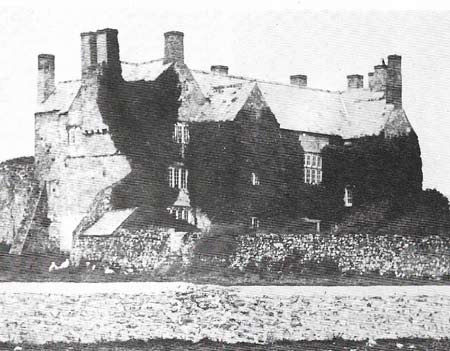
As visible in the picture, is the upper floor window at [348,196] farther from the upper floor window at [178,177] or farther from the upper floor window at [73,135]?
the upper floor window at [73,135]

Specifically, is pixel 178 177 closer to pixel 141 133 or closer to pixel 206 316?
pixel 141 133

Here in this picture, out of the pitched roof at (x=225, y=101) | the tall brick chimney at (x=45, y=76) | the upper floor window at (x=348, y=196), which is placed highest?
the tall brick chimney at (x=45, y=76)

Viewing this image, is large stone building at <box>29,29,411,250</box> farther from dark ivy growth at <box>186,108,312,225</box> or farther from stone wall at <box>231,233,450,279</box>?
stone wall at <box>231,233,450,279</box>

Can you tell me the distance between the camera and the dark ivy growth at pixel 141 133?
119 ft

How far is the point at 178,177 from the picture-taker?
3831 cm

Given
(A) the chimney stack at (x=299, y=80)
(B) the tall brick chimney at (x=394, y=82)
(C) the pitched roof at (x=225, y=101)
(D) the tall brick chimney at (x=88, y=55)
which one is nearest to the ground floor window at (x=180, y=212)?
(C) the pitched roof at (x=225, y=101)

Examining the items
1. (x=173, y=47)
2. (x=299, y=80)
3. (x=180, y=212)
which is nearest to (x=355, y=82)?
(x=299, y=80)

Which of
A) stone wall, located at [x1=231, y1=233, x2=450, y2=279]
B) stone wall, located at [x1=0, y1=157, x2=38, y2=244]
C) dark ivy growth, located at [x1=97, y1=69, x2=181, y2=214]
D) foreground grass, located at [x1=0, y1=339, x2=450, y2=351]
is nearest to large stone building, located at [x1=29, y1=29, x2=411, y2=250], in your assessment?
dark ivy growth, located at [x1=97, y1=69, x2=181, y2=214]

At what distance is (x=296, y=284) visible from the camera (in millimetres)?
27156

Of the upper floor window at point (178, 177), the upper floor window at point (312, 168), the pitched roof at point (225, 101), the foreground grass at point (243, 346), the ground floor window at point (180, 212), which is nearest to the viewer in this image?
the foreground grass at point (243, 346)

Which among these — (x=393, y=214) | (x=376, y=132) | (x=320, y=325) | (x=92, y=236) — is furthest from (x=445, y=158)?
(x=320, y=325)

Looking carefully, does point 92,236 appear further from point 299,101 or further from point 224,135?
point 299,101

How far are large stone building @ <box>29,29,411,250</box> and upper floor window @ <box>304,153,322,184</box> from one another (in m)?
0.04

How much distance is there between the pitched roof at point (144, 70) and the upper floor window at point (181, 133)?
2124 mm
